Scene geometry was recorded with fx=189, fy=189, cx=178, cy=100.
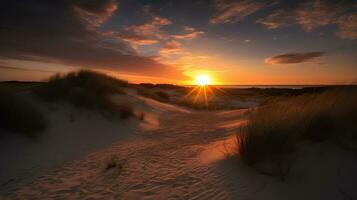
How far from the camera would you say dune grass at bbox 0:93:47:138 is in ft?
22.3

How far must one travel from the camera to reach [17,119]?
22.7 ft

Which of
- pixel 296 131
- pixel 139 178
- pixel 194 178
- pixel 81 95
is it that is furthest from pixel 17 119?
pixel 296 131

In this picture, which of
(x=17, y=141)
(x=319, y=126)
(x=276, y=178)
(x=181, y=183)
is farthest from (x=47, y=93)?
(x=319, y=126)

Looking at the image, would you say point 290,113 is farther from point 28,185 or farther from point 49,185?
point 28,185

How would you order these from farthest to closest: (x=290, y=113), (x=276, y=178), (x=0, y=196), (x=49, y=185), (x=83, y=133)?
(x=83, y=133)
(x=290, y=113)
(x=49, y=185)
(x=0, y=196)
(x=276, y=178)

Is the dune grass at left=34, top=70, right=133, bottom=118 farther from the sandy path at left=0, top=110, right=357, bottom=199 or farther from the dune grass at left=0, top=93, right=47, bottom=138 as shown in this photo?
the sandy path at left=0, top=110, right=357, bottom=199

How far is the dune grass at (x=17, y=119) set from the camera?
267 inches

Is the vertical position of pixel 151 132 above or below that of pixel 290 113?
below

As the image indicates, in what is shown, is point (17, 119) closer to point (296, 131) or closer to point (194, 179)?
point (194, 179)

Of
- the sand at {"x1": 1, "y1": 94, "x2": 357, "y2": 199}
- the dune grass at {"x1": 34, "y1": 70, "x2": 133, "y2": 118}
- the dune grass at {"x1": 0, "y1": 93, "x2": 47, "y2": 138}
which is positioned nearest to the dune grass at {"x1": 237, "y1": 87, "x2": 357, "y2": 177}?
the sand at {"x1": 1, "y1": 94, "x2": 357, "y2": 199}

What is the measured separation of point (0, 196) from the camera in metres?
4.18

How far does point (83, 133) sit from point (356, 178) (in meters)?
9.09

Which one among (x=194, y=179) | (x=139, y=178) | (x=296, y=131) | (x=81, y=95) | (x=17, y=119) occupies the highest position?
(x=81, y=95)

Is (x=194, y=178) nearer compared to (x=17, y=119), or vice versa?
(x=194, y=178)
